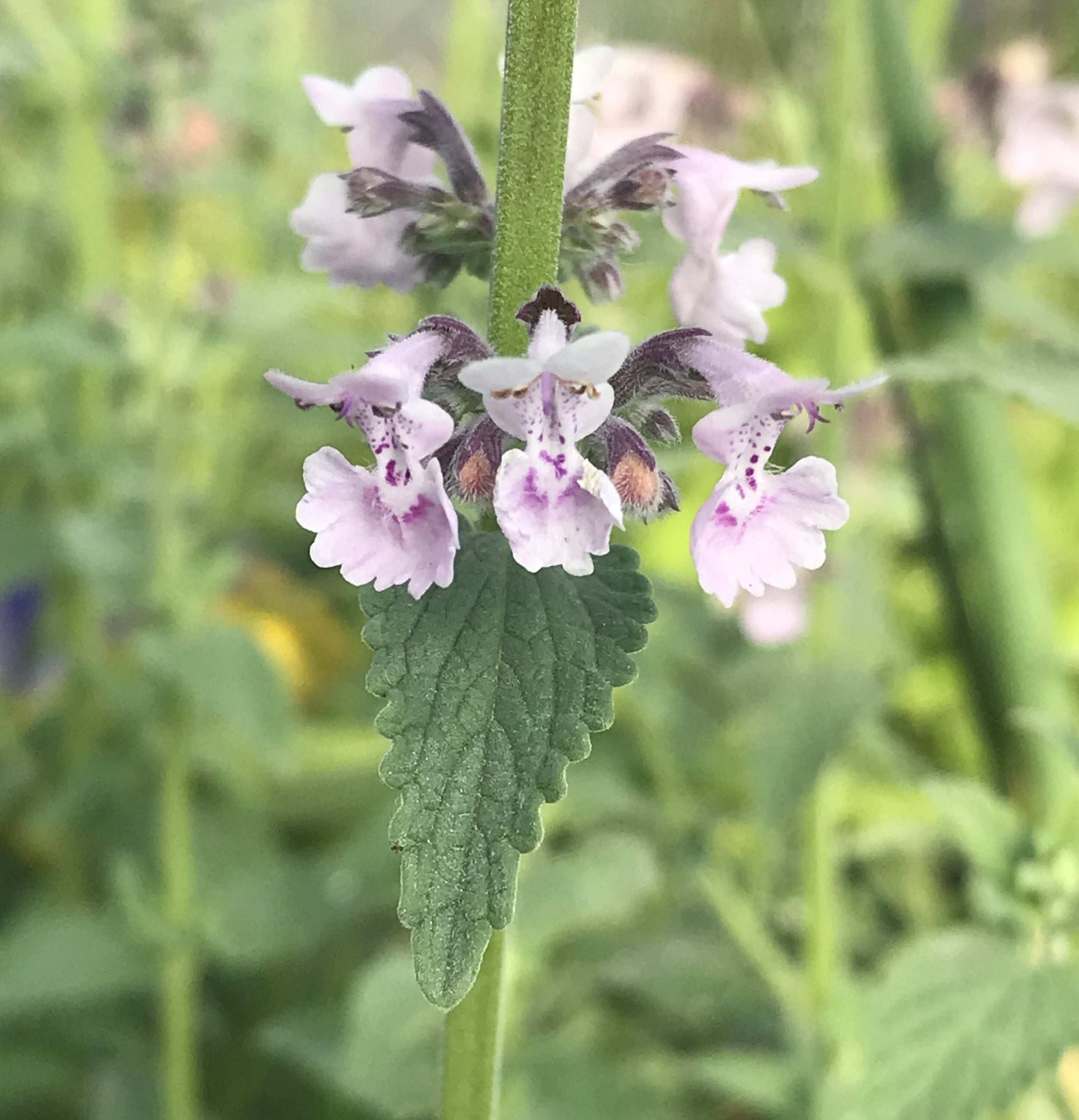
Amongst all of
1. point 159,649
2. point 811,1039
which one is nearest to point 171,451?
point 159,649

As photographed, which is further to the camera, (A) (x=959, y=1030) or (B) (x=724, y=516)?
(A) (x=959, y=1030)

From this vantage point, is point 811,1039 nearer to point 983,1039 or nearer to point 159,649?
point 983,1039

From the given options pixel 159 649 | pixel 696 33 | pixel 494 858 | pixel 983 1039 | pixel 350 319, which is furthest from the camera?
pixel 696 33

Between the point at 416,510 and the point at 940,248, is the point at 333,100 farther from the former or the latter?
the point at 940,248

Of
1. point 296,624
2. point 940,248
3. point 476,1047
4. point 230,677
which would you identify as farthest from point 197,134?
point 476,1047

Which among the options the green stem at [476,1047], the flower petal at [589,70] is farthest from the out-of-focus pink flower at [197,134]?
the green stem at [476,1047]
